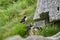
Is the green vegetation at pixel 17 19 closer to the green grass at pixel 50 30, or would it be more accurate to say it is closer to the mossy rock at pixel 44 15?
the green grass at pixel 50 30

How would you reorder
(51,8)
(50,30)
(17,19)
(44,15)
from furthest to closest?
(17,19) < (44,15) < (51,8) < (50,30)

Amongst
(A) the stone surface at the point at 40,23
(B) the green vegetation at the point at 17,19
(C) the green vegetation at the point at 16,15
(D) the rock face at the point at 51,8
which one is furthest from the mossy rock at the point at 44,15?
(C) the green vegetation at the point at 16,15

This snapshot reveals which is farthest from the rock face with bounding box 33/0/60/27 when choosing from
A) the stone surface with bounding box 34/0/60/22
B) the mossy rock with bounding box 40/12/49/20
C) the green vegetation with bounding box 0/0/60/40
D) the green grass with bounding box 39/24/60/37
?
the green vegetation with bounding box 0/0/60/40

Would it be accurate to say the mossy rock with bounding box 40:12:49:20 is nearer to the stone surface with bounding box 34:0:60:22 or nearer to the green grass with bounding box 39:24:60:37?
the stone surface with bounding box 34:0:60:22

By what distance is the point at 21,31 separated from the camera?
16.9m

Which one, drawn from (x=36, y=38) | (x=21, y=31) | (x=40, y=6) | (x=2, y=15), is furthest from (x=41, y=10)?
(x=2, y=15)

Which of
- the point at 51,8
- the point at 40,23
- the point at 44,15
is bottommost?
the point at 40,23

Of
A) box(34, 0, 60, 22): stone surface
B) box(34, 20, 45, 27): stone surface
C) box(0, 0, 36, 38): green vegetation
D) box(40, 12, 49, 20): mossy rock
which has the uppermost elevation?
box(34, 0, 60, 22): stone surface

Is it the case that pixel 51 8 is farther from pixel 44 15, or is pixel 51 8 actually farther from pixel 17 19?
pixel 17 19

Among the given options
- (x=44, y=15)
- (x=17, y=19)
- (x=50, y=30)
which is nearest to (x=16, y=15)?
(x=17, y=19)

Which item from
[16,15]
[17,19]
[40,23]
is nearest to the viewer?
[40,23]

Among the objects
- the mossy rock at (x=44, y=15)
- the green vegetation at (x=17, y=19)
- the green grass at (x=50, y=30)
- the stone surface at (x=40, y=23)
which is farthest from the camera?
the stone surface at (x=40, y=23)

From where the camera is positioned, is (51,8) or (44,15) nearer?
(51,8)

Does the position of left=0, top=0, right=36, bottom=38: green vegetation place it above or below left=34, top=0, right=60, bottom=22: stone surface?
below
